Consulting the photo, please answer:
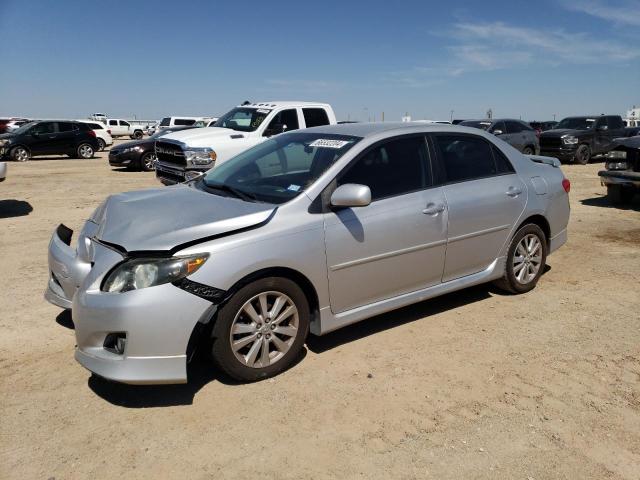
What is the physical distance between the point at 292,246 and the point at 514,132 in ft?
54.2

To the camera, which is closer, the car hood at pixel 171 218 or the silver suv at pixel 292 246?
the silver suv at pixel 292 246

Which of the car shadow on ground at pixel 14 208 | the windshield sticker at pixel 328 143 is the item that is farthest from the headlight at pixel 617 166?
the car shadow on ground at pixel 14 208

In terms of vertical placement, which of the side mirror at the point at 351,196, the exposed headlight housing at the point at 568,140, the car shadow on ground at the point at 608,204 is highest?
the side mirror at the point at 351,196

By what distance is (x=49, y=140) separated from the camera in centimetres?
2186

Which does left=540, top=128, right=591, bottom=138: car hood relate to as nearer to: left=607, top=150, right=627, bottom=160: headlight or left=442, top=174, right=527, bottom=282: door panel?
left=607, top=150, right=627, bottom=160: headlight

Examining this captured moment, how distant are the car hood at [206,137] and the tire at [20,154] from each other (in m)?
13.8

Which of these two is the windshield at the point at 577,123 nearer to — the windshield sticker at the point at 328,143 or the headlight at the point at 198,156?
the headlight at the point at 198,156

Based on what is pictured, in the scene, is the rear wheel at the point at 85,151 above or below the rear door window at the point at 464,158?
below

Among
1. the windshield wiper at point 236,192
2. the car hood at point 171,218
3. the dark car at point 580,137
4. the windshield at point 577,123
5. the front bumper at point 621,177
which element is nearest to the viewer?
the car hood at point 171,218

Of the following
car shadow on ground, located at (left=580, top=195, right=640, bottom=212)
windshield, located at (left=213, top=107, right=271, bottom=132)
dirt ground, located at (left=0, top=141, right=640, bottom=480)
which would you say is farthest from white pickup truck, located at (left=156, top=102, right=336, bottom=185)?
car shadow on ground, located at (left=580, top=195, right=640, bottom=212)

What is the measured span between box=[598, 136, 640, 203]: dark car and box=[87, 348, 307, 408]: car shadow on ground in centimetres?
864

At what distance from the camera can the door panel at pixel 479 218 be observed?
442 centimetres

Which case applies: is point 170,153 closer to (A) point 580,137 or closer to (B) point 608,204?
(B) point 608,204

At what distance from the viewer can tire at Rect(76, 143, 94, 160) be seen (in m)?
22.8
